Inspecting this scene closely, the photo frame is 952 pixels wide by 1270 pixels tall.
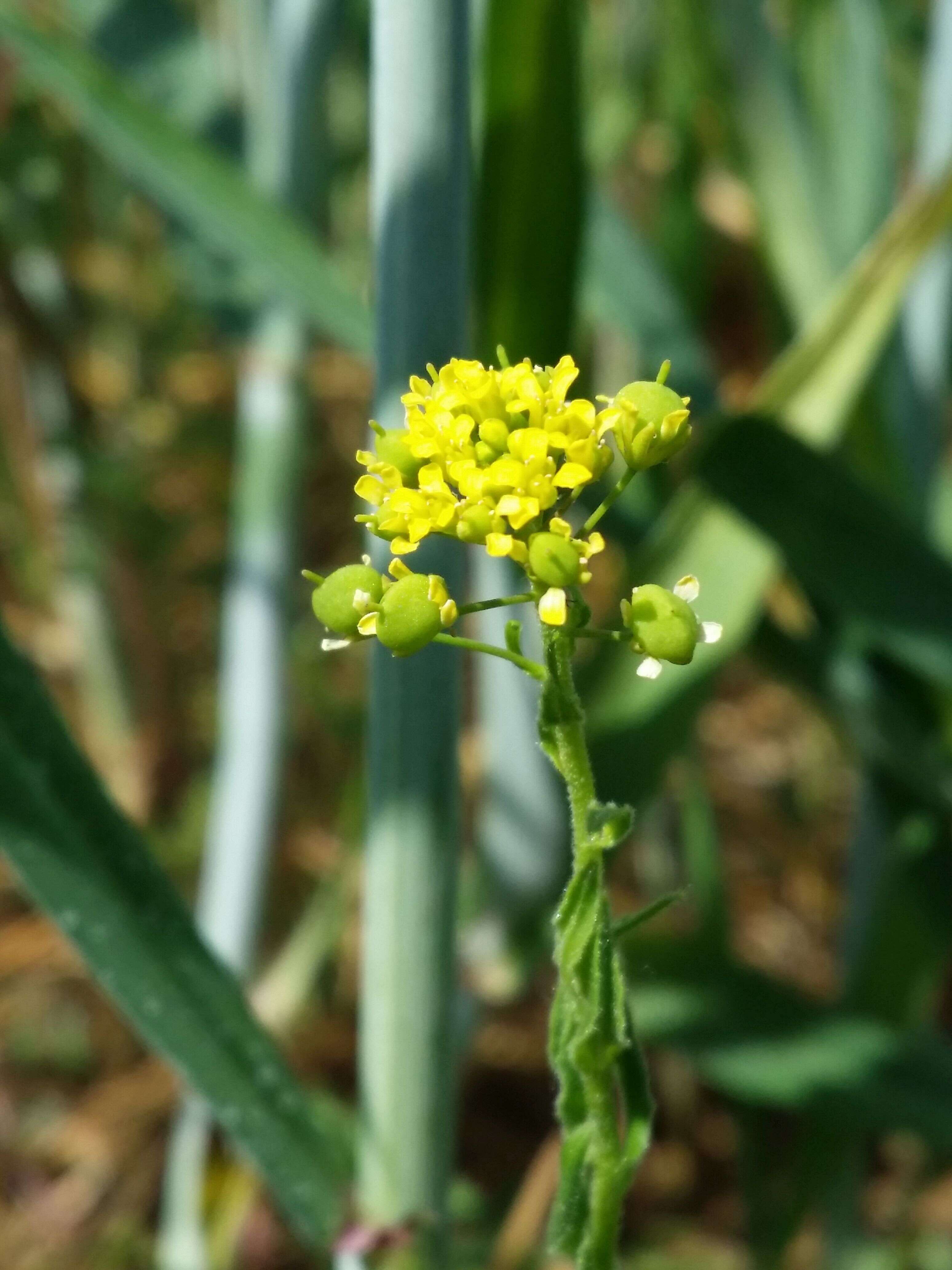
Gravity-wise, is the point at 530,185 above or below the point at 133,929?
above

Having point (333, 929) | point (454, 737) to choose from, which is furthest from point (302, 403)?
point (454, 737)

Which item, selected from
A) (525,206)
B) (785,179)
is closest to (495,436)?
(525,206)

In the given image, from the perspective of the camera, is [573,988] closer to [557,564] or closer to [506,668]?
[557,564]

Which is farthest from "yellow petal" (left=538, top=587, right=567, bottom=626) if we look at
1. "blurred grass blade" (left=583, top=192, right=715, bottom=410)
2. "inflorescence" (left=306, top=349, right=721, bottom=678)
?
"blurred grass blade" (left=583, top=192, right=715, bottom=410)

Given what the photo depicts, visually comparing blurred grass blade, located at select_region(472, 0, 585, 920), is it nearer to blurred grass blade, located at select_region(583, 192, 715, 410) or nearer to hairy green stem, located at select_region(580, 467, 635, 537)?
blurred grass blade, located at select_region(583, 192, 715, 410)

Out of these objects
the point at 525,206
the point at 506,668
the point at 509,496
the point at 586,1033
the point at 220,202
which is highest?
the point at 220,202

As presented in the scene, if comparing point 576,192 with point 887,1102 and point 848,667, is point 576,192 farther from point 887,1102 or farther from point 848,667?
point 887,1102

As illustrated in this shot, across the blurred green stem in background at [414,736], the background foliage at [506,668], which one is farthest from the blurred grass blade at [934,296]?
the blurred green stem in background at [414,736]
